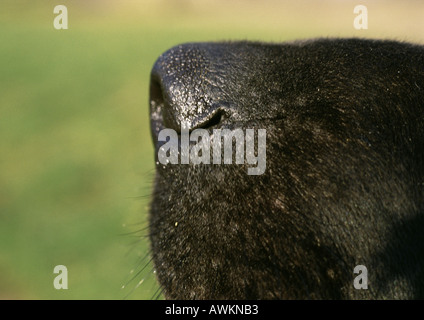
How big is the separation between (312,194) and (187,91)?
47cm

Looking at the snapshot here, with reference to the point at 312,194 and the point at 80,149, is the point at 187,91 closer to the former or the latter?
the point at 312,194

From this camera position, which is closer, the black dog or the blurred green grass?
the black dog

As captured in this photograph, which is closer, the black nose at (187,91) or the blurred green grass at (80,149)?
the black nose at (187,91)

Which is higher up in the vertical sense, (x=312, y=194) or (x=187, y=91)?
(x=187, y=91)

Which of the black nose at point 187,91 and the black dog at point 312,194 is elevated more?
the black nose at point 187,91

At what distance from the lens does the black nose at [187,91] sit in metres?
1.70

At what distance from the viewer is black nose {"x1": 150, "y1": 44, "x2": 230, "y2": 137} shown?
5.58 feet

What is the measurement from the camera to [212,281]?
169 cm

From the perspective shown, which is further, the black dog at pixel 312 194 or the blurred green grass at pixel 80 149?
the blurred green grass at pixel 80 149

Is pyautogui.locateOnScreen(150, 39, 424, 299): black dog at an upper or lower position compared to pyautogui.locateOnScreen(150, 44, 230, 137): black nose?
lower

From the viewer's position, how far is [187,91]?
1.76 m

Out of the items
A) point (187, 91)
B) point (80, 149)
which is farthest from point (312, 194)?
point (80, 149)

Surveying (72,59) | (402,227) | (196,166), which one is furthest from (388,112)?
(72,59)
